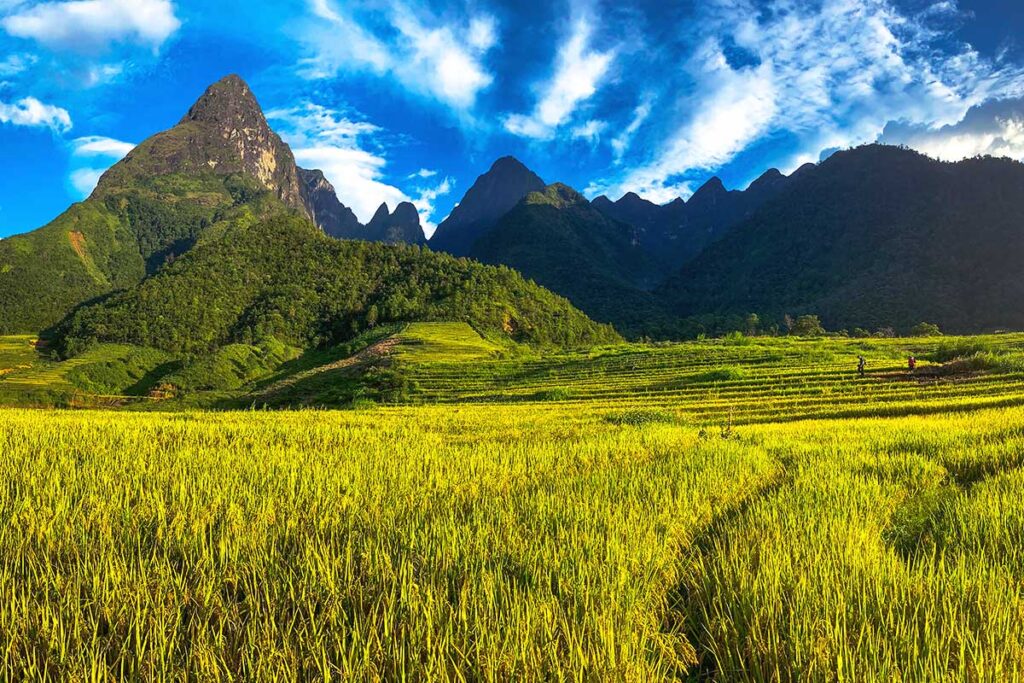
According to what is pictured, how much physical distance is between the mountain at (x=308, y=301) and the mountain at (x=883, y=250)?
64930 millimetres

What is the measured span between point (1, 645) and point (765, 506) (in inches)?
222

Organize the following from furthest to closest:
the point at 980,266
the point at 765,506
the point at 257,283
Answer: the point at 257,283 < the point at 980,266 < the point at 765,506

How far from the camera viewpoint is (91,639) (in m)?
2.40

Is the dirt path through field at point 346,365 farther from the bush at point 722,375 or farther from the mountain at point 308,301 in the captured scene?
the bush at point 722,375

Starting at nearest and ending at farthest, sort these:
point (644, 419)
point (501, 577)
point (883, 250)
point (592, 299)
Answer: point (501, 577)
point (644, 419)
point (883, 250)
point (592, 299)

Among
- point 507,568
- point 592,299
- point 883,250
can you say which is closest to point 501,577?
point 507,568

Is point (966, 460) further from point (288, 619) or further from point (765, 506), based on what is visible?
point (288, 619)

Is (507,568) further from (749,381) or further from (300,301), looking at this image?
(300,301)

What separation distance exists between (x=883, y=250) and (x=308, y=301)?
152 m

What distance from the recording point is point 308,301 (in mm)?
122000

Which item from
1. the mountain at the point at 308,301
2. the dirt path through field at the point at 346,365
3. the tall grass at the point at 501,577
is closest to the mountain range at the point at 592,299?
the mountain at the point at 308,301

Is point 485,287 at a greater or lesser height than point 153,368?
greater

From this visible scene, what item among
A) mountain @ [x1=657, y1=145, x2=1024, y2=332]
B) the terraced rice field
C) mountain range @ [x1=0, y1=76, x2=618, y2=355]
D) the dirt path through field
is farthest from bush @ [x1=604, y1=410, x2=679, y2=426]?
mountain @ [x1=657, y1=145, x2=1024, y2=332]

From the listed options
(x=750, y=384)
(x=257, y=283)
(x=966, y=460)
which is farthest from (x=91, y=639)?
(x=257, y=283)
